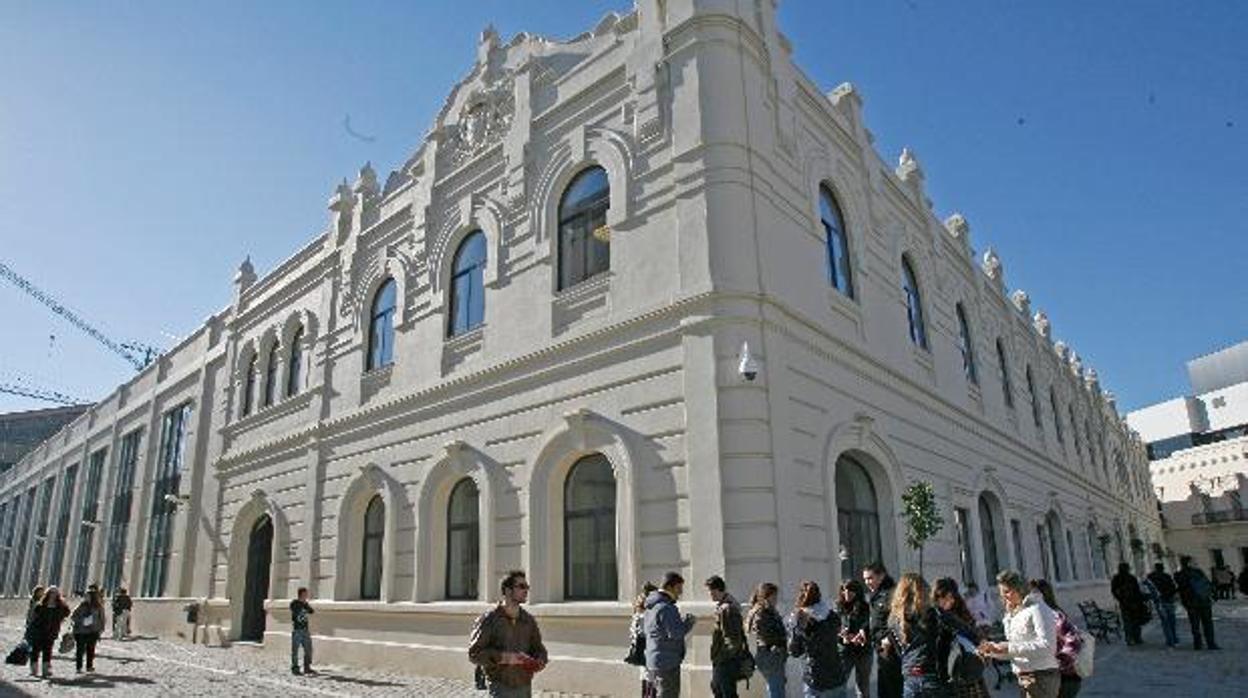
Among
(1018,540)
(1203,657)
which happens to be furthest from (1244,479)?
(1203,657)

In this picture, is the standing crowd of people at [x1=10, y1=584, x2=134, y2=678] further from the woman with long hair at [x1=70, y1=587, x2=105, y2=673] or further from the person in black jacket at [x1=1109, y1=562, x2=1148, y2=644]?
the person in black jacket at [x1=1109, y1=562, x2=1148, y2=644]

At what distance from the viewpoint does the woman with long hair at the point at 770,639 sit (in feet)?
24.8

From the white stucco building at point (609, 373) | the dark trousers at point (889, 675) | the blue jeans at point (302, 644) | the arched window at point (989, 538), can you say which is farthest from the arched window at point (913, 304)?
the blue jeans at point (302, 644)

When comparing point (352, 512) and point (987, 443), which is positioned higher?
point (987, 443)

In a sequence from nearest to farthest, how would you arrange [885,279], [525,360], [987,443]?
[525,360] → [885,279] → [987,443]

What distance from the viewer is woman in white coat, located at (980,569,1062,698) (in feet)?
18.8

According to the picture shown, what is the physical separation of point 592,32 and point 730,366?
7.23 metres

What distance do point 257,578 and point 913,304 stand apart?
56.4 ft

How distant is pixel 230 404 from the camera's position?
2319 centimetres

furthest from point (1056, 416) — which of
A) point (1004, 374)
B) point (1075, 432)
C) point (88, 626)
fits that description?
point (88, 626)

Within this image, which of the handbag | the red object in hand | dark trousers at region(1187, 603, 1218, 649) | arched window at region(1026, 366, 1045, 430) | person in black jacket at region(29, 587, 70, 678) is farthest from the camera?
arched window at region(1026, 366, 1045, 430)

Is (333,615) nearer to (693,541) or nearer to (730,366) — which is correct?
(693,541)

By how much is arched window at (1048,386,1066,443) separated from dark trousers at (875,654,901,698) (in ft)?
78.3

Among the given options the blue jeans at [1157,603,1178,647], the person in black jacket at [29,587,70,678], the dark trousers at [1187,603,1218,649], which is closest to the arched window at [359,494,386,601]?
the person in black jacket at [29,587,70,678]
